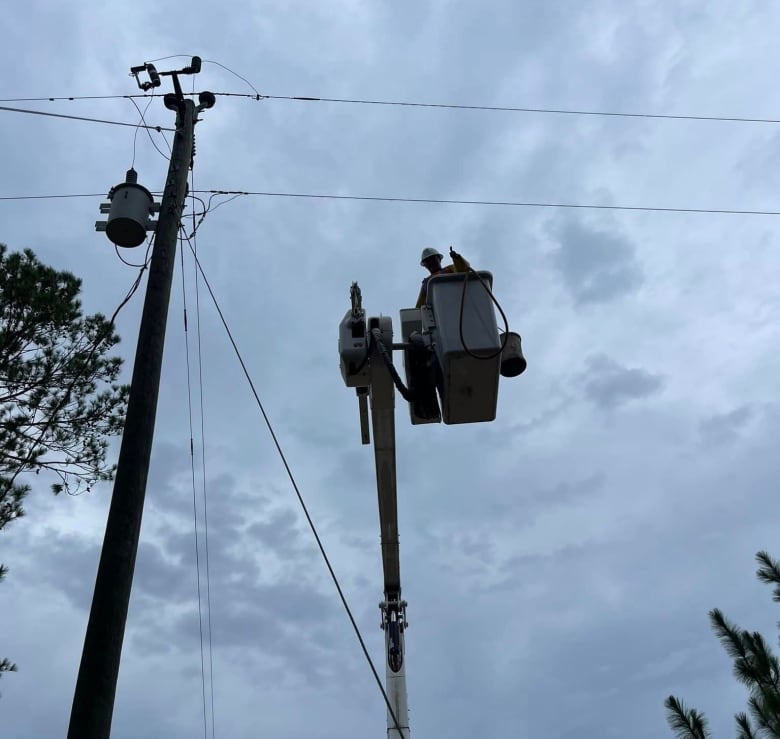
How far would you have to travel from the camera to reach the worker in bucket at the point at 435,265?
175 inches

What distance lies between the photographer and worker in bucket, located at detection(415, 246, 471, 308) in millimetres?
4445

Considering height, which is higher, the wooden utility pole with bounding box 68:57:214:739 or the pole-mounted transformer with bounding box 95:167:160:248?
the pole-mounted transformer with bounding box 95:167:160:248

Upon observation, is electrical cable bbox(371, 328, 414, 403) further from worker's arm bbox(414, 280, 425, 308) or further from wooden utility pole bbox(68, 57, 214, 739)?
wooden utility pole bbox(68, 57, 214, 739)

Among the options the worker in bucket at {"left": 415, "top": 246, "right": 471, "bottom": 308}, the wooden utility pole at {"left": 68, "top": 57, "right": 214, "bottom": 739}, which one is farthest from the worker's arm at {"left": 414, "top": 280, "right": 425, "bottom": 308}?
the wooden utility pole at {"left": 68, "top": 57, "right": 214, "bottom": 739}

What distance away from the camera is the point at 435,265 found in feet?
17.2

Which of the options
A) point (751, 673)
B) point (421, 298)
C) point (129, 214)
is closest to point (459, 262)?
point (421, 298)

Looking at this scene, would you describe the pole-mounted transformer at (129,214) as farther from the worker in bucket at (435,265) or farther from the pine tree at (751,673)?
the pine tree at (751,673)

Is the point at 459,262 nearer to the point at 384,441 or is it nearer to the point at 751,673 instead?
the point at 384,441

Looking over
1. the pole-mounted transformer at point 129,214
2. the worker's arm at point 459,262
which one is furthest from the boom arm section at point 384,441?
the pole-mounted transformer at point 129,214

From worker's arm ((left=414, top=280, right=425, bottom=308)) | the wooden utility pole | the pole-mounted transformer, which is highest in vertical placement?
the pole-mounted transformer

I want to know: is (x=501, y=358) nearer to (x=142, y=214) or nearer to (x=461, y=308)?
(x=461, y=308)

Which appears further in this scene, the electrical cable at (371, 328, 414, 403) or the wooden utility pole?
the electrical cable at (371, 328, 414, 403)

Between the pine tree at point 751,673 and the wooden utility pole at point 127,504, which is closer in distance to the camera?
the wooden utility pole at point 127,504

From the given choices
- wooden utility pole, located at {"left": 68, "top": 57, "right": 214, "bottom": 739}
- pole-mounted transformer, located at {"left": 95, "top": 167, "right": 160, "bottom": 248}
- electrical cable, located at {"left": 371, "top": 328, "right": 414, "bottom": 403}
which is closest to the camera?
wooden utility pole, located at {"left": 68, "top": 57, "right": 214, "bottom": 739}
